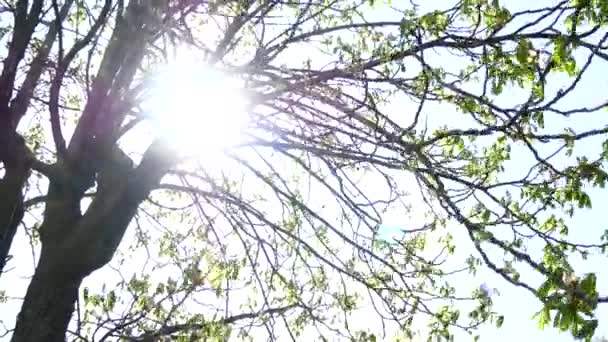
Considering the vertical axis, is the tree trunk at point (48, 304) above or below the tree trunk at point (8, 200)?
below

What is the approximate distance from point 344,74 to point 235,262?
8.05 ft

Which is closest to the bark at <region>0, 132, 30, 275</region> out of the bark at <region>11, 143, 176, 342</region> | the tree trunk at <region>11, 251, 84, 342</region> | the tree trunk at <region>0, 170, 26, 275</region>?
the tree trunk at <region>0, 170, 26, 275</region>

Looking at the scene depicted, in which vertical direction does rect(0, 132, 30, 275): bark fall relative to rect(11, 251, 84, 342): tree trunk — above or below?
above

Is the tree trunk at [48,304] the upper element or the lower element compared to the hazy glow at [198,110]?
lower

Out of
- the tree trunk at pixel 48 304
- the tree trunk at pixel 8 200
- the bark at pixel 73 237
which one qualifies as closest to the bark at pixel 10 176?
the tree trunk at pixel 8 200

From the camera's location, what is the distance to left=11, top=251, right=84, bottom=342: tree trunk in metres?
5.38

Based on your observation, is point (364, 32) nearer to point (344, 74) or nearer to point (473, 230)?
point (344, 74)

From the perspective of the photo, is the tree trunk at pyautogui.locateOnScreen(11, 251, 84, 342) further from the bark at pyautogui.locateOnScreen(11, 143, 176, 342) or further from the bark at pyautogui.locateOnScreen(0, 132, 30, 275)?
the bark at pyautogui.locateOnScreen(0, 132, 30, 275)

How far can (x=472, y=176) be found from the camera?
20.4 feet

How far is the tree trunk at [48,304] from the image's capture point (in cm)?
538

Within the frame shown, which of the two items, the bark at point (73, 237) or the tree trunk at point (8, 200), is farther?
the tree trunk at point (8, 200)

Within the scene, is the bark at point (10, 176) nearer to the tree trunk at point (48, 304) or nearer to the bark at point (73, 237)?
the bark at point (73, 237)

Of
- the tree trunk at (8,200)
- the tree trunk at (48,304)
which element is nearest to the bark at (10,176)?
the tree trunk at (8,200)

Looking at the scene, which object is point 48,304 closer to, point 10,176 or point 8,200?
point 8,200
